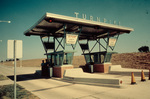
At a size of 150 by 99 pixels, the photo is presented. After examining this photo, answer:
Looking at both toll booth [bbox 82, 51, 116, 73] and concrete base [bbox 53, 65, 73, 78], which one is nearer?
concrete base [bbox 53, 65, 73, 78]

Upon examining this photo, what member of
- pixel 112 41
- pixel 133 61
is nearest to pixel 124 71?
pixel 112 41

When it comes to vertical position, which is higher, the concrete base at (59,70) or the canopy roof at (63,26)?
the canopy roof at (63,26)

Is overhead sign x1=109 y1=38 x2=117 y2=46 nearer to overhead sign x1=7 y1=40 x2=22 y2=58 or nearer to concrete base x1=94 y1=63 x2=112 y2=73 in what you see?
concrete base x1=94 y1=63 x2=112 y2=73

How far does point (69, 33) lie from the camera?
16.4 metres

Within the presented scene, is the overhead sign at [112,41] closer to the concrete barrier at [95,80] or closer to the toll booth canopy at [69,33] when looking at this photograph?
the toll booth canopy at [69,33]

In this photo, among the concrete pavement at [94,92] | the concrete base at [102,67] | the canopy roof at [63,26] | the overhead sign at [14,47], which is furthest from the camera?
the concrete base at [102,67]

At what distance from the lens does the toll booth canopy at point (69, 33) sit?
15.7 meters

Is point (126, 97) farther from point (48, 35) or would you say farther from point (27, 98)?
point (48, 35)

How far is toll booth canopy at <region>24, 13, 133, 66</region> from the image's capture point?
15.7 metres

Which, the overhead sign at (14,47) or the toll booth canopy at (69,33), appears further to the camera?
the toll booth canopy at (69,33)

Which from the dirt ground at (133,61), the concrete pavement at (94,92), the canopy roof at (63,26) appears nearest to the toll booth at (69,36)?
the canopy roof at (63,26)

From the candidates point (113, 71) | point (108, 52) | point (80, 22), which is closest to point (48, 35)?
point (80, 22)

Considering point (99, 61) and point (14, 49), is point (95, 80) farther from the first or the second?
point (99, 61)

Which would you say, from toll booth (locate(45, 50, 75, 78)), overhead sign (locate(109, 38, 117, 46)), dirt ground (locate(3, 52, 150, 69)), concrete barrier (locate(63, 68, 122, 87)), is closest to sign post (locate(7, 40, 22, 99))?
concrete barrier (locate(63, 68, 122, 87))
